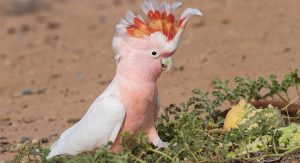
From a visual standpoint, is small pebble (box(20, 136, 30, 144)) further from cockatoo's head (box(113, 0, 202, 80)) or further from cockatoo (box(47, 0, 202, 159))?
cockatoo's head (box(113, 0, 202, 80))

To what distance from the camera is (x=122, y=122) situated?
4.10 metres

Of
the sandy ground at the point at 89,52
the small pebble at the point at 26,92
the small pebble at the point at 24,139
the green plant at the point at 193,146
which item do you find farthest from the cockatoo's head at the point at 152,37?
the small pebble at the point at 26,92

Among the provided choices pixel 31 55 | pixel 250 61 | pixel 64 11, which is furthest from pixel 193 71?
pixel 64 11

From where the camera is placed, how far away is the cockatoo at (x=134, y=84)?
13.5ft

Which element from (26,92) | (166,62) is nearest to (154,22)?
(166,62)

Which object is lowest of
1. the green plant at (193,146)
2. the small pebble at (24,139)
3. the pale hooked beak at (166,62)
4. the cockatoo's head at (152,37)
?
the small pebble at (24,139)

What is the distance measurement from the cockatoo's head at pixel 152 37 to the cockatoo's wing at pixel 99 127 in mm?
237

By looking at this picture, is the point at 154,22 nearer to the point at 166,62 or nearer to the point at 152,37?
the point at 152,37

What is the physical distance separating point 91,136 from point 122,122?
0.61 feet

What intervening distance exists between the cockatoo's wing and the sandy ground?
144 centimetres

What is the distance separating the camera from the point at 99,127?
4109 millimetres

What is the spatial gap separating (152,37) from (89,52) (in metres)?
5.49

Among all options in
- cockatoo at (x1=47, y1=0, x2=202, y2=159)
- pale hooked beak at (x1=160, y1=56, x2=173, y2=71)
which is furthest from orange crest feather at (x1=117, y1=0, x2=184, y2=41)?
pale hooked beak at (x1=160, y1=56, x2=173, y2=71)

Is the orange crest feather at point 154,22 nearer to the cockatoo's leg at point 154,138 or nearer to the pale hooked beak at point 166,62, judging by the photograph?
the pale hooked beak at point 166,62
